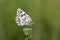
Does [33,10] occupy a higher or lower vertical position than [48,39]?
higher

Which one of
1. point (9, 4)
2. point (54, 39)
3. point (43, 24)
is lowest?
point (54, 39)

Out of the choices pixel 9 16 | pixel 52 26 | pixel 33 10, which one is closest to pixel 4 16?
pixel 9 16

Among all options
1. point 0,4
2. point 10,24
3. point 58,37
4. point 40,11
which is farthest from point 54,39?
point 0,4

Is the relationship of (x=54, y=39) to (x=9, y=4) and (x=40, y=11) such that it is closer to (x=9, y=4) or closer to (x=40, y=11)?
(x=40, y=11)

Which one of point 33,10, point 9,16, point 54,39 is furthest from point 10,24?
point 54,39

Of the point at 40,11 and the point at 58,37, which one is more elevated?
the point at 40,11

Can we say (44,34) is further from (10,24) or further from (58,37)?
(10,24)
